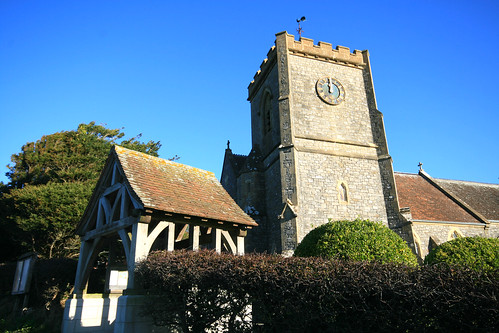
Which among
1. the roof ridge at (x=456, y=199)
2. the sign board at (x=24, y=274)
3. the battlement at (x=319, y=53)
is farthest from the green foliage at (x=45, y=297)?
the roof ridge at (x=456, y=199)

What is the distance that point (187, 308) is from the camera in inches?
236

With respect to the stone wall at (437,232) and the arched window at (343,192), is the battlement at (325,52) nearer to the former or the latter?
the arched window at (343,192)

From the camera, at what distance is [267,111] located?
62.7 feet

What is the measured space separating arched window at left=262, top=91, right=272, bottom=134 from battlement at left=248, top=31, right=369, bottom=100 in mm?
1377

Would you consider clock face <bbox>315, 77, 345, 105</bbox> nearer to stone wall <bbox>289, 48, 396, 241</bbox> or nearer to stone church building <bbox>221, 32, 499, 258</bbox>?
stone church building <bbox>221, 32, 499, 258</bbox>

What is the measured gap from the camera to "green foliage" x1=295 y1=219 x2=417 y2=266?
298 inches

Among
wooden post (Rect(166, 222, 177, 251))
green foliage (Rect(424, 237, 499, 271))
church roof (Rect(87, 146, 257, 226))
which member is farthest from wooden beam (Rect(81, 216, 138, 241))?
green foliage (Rect(424, 237, 499, 271))

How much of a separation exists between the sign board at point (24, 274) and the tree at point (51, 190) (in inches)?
142

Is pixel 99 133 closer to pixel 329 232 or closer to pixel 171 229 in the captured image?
pixel 171 229

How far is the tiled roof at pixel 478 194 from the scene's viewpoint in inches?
787

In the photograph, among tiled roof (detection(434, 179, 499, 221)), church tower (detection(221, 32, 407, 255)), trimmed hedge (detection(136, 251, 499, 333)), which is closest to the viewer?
trimmed hedge (detection(136, 251, 499, 333))

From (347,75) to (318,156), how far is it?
224 inches

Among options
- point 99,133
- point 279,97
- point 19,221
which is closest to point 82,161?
point 99,133

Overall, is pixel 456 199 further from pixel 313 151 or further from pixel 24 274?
pixel 24 274
